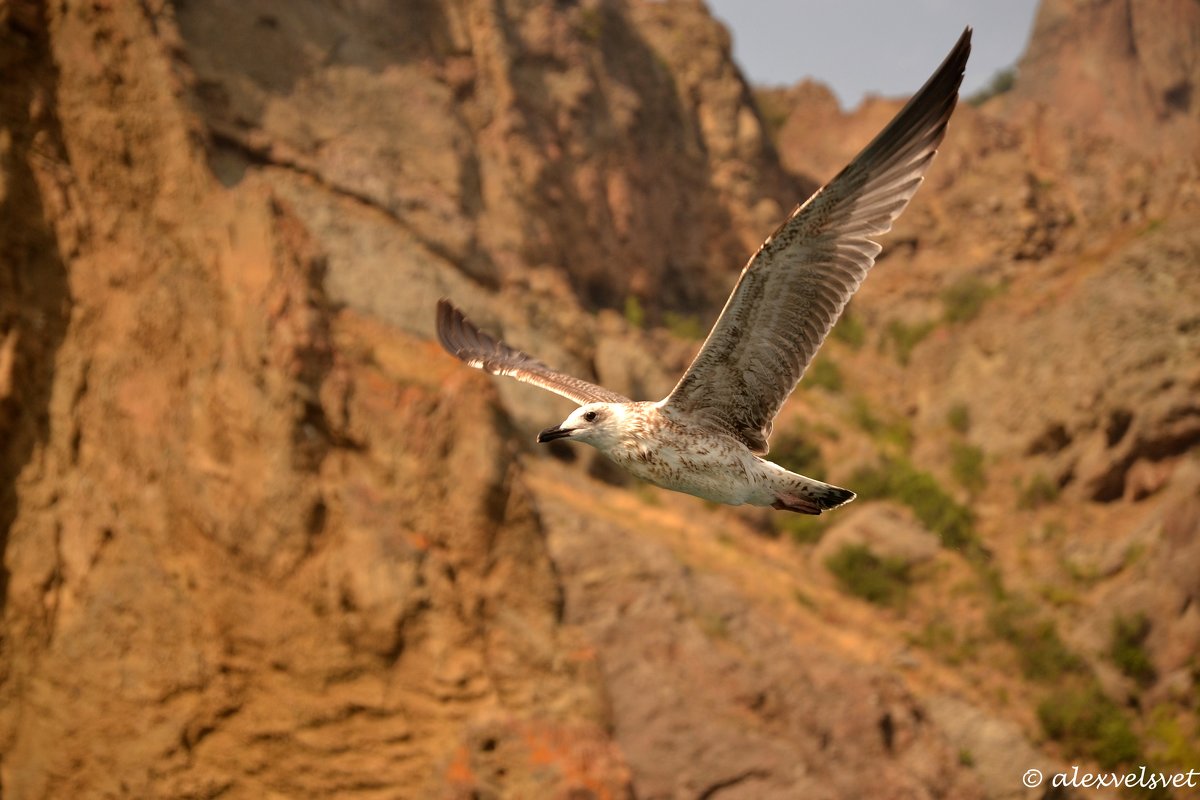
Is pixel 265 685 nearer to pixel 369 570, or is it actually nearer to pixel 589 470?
pixel 369 570

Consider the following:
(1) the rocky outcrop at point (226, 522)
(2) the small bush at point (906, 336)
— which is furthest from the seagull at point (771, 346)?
(2) the small bush at point (906, 336)

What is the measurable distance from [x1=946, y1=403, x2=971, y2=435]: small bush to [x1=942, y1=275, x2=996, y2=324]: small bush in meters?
3.65

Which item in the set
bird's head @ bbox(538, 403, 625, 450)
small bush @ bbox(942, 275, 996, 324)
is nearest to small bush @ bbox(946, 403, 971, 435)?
small bush @ bbox(942, 275, 996, 324)

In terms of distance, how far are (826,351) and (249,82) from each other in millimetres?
16739

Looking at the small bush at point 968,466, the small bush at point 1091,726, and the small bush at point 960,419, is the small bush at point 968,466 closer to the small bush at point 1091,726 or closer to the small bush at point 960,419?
the small bush at point 960,419

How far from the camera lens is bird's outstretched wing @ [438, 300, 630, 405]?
333 inches

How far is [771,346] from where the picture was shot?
697 cm

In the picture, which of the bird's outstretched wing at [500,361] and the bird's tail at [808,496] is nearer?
the bird's tail at [808,496]

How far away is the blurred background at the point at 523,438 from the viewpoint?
8.48 meters

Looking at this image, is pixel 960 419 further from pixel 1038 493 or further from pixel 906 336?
pixel 906 336

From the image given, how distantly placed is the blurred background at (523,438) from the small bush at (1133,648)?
0.04 meters

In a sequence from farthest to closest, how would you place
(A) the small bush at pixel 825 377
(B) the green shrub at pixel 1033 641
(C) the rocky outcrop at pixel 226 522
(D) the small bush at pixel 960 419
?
(A) the small bush at pixel 825 377, (D) the small bush at pixel 960 419, (B) the green shrub at pixel 1033 641, (C) the rocky outcrop at pixel 226 522

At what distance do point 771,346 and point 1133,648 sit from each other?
12976mm

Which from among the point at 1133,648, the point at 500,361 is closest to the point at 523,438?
the point at 500,361
